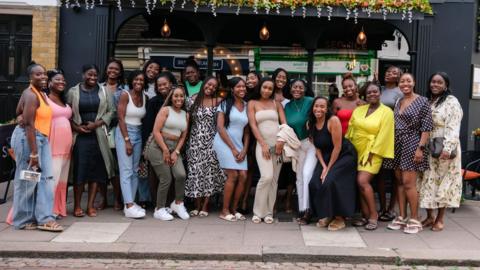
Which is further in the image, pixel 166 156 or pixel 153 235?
pixel 166 156

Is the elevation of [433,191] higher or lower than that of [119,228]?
higher

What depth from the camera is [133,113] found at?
7219 mm

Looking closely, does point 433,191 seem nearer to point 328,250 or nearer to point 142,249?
point 328,250

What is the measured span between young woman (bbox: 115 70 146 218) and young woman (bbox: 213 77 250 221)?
1.05 meters

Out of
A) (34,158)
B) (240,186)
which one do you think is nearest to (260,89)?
(240,186)

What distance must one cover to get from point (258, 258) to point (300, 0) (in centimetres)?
404

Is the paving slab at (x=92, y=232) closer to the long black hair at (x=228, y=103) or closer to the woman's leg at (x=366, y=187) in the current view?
the long black hair at (x=228, y=103)

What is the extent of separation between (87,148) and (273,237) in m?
2.71

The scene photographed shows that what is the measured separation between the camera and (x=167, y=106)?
23.4ft

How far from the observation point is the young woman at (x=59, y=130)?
673 centimetres

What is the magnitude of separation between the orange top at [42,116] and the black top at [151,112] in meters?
1.28

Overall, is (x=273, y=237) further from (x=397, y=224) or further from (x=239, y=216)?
(x=397, y=224)

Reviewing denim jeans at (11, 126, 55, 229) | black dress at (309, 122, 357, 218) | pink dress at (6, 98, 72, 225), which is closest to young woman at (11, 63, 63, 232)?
denim jeans at (11, 126, 55, 229)

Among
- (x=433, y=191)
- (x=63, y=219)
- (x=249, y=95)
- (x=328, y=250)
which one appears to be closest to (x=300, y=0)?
(x=249, y=95)
